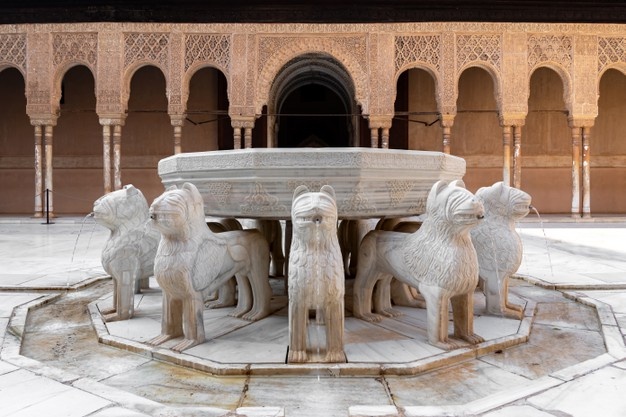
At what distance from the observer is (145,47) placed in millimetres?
12156

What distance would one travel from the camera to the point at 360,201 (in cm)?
305

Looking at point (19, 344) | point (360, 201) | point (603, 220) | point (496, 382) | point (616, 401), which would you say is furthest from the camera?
point (603, 220)

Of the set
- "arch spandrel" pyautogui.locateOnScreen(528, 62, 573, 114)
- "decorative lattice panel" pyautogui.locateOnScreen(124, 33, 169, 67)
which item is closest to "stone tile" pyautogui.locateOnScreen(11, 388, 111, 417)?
"decorative lattice panel" pyautogui.locateOnScreen(124, 33, 169, 67)

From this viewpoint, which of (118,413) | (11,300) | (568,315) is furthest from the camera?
(11,300)

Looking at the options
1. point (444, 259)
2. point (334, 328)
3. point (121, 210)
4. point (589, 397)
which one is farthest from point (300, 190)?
point (589, 397)

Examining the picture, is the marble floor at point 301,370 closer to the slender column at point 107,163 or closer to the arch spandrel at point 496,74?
the slender column at point 107,163

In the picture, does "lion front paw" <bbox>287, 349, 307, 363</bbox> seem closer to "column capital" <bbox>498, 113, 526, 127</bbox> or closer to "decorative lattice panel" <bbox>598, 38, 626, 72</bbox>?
"column capital" <bbox>498, 113, 526, 127</bbox>

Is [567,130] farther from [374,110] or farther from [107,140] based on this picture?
[107,140]

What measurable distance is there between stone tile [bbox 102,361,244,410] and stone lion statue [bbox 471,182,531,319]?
1894 millimetres

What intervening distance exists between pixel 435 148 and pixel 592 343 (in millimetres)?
12957

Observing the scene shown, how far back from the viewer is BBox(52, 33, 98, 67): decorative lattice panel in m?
12.1

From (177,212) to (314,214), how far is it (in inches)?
29.5

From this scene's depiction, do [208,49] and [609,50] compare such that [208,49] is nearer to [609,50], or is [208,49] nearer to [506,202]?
[609,50]
